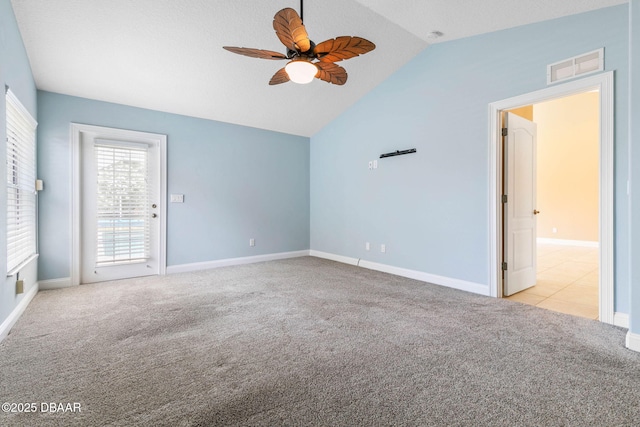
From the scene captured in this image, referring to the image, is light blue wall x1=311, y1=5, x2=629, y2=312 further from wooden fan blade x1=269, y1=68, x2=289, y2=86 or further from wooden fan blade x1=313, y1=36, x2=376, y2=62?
wooden fan blade x1=269, y1=68, x2=289, y2=86

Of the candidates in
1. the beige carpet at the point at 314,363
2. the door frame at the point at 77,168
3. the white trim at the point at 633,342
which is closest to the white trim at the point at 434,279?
the beige carpet at the point at 314,363

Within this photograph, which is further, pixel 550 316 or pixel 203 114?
pixel 203 114

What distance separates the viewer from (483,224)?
3.59 m

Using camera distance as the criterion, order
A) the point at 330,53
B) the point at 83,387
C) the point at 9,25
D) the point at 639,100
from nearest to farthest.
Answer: the point at 83,387 < the point at 639,100 < the point at 330,53 < the point at 9,25

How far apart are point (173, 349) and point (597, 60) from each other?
438 centimetres

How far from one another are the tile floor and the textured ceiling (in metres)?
2.88

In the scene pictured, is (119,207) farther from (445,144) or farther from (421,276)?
(445,144)

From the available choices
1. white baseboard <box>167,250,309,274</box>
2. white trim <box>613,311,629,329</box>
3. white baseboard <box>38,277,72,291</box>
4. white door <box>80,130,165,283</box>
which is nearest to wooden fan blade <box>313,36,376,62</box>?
white trim <box>613,311,629,329</box>

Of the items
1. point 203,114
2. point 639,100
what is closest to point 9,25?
point 203,114

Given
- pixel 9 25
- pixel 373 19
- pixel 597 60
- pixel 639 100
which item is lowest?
pixel 639 100

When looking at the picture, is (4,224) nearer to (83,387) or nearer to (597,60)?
(83,387)

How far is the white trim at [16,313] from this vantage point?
2.39 meters

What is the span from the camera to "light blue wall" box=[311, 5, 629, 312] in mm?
2746

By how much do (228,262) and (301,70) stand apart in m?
3.87
